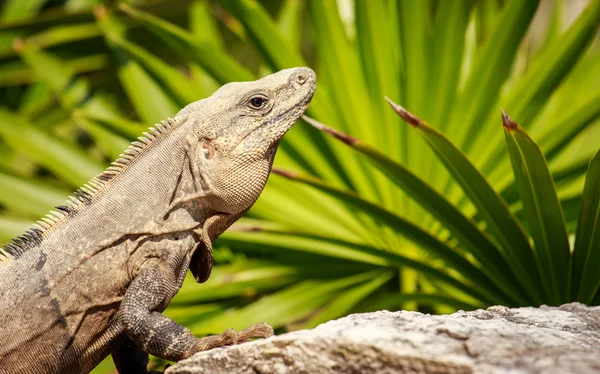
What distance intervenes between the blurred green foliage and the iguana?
1.42 ft

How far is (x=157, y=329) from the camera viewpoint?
2.43 m

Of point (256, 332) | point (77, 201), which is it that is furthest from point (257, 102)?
point (256, 332)

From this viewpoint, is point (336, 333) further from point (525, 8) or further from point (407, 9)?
point (407, 9)

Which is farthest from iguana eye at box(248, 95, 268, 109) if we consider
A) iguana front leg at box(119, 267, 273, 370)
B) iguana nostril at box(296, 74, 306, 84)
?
iguana front leg at box(119, 267, 273, 370)

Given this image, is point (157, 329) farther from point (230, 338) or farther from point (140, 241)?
point (140, 241)

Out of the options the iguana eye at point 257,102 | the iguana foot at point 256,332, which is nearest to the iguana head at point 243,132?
the iguana eye at point 257,102

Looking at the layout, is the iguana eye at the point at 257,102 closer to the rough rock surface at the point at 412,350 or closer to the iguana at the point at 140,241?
the iguana at the point at 140,241

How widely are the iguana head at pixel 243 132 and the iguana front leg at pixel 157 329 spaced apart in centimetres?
41

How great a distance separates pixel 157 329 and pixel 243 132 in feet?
2.64

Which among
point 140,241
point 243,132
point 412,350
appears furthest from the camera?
point 243,132

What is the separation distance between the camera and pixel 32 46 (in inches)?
219

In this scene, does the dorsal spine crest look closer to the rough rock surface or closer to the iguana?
the iguana

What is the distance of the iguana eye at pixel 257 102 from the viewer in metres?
2.87

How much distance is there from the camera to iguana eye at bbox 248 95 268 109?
2867 mm
